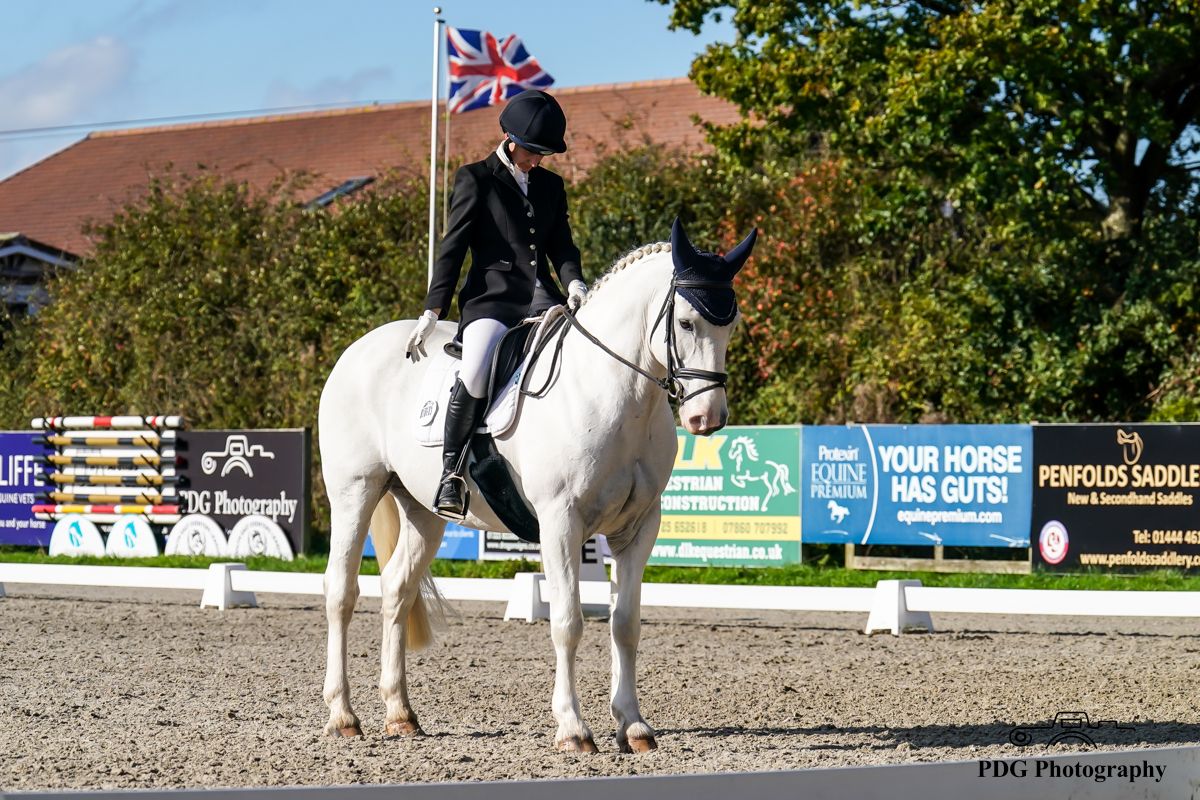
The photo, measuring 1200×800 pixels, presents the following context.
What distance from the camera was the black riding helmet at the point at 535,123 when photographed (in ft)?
21.8

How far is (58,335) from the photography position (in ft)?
83.8

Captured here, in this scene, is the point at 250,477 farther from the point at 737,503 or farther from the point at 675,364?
the point at 675,364

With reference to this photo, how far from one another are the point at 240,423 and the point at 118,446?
4.08 m

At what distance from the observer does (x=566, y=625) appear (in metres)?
6.19

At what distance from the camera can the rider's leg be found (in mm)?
6500

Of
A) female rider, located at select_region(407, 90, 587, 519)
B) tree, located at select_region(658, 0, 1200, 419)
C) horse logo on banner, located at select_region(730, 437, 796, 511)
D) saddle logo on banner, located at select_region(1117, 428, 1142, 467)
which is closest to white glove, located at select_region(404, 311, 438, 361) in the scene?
female rider, located at select_region(407, 90, 587, 519)

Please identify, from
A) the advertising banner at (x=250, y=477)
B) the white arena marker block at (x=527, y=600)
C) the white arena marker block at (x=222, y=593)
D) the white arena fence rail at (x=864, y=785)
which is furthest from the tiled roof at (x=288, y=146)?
the white arena fence rail at (x=864, y=785)

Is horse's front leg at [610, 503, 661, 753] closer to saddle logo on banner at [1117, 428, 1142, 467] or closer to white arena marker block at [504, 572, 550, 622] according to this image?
white arena marker block at [504, 572, 550, 622]

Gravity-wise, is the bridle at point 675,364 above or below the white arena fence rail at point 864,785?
above

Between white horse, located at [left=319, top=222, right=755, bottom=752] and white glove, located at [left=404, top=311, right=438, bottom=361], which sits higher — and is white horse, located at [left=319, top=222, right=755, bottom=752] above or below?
below

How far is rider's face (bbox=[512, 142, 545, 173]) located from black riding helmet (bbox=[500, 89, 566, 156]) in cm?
5

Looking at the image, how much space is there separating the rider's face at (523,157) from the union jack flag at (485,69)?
12.8 meters
